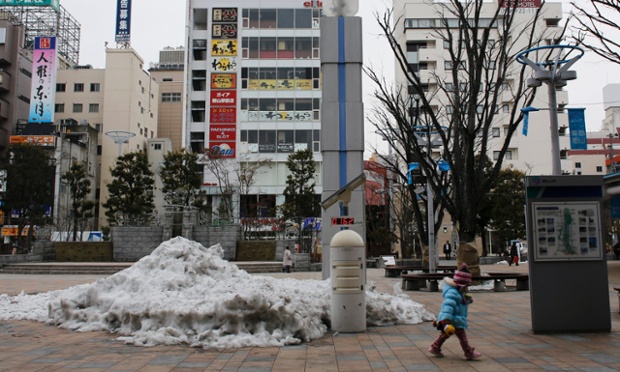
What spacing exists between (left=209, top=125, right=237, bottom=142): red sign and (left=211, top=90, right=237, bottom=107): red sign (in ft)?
7.35

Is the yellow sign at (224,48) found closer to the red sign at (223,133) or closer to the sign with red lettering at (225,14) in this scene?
the sign with red lettering at (225,14)

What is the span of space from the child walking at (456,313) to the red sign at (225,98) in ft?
152

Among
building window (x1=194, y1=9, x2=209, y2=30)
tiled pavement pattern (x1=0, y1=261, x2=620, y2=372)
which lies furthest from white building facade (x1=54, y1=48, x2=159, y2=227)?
tiled pavement pattern (x1=0, y1=261, x2=620, y2=372)

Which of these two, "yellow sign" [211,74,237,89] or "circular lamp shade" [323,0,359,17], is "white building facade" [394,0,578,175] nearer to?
"yellow sign" [211,74,237,89]

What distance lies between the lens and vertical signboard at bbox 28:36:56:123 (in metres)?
55.4

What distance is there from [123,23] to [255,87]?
23348 millimetres

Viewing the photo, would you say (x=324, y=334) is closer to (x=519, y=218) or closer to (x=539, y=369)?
(x=539, y=369)

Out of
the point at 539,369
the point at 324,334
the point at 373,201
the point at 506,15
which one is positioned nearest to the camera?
the point at 539,369

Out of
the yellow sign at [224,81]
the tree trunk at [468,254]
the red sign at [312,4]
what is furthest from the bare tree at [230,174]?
the tree trunk at [468,254]

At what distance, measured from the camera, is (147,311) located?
8.32 meters

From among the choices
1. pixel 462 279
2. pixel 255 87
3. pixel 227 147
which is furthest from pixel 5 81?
pixel 462 279

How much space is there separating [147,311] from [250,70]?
45.1 metres

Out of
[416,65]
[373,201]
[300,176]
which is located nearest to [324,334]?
[300,176]

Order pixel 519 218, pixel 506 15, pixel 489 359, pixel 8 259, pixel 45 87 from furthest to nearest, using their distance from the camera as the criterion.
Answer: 1. pixel 45 87
2. pixel 519 218
3. pixel 8 259
4. pixel 506 15
5. pixel 489 359
